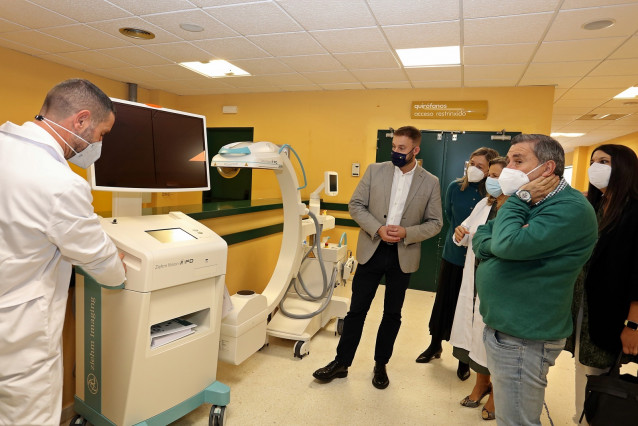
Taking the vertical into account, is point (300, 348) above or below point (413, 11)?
below

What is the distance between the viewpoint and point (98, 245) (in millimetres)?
1295

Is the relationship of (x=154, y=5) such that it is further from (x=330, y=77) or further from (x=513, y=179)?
(x=513, y=179)

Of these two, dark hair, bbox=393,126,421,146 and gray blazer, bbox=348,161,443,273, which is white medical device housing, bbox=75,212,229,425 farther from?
dark hair, bbox=393,126,421,146

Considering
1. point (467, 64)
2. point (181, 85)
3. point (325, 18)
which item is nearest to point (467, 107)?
point (467, 64)

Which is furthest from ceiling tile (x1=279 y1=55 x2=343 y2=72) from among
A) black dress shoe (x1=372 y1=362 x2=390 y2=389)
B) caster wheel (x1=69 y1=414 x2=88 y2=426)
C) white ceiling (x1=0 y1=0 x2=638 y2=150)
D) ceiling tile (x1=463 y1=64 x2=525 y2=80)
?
caster wheel (x1=69 y1=414 x2=88 y2=426)

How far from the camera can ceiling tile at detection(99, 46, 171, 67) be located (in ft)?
13.8

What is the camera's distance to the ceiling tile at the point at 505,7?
2.62m

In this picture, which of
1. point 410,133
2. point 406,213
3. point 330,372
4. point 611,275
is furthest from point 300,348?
point 611,275

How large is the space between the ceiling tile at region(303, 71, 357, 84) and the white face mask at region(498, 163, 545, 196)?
3.54 meters

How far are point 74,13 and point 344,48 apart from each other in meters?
2.36

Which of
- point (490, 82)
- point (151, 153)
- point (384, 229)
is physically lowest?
point (384, 229)

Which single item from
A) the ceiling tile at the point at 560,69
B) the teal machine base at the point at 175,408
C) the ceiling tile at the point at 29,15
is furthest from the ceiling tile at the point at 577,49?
the ceiling tile at the point at 29,15

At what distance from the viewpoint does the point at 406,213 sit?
2406 mm

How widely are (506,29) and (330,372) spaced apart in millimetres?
2905
